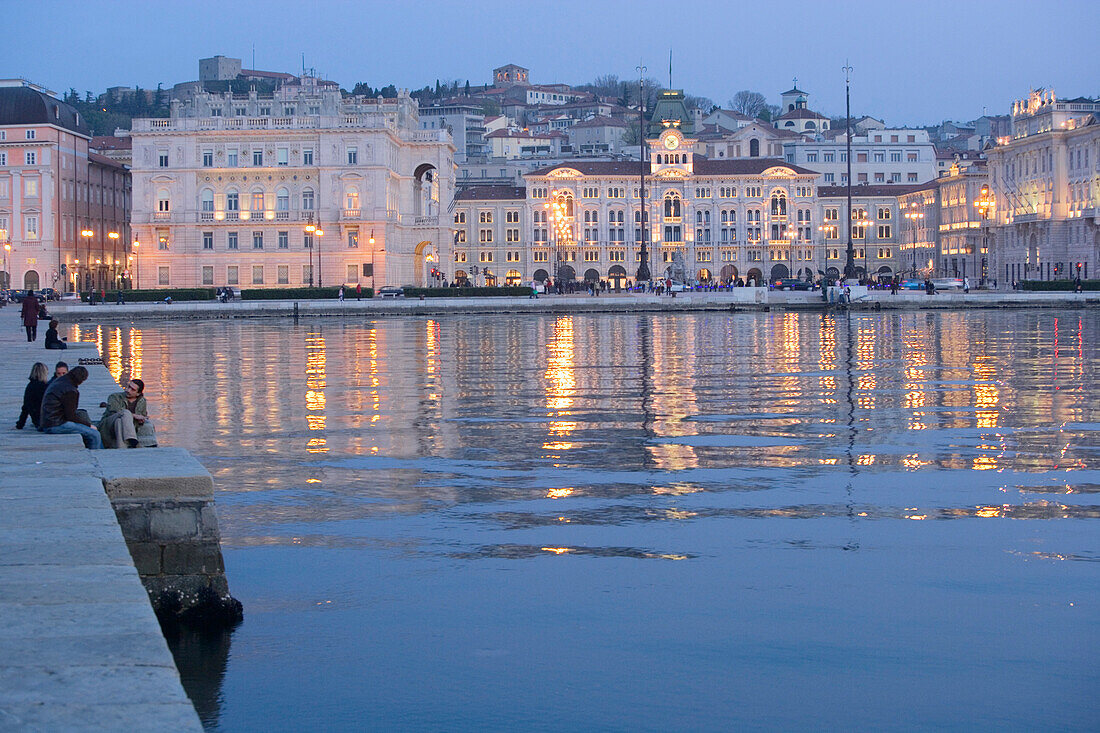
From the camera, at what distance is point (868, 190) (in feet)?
431

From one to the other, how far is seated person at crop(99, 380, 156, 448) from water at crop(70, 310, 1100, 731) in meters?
1.03

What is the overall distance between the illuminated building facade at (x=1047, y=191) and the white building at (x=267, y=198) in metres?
45.0

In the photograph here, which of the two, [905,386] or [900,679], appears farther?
[905,386]

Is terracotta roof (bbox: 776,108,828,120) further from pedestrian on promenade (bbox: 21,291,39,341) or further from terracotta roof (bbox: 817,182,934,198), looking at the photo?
pedestrian on promenade (bbox: 21,291,39,341)

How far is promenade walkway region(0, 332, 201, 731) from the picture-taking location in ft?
17.5

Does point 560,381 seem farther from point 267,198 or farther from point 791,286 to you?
point 791,286

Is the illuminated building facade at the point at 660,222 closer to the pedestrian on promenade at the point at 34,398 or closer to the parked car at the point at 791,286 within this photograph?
the parked car at the point at 791,286

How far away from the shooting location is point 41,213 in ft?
292

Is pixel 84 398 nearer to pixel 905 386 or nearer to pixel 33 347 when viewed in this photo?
pixel 905 386

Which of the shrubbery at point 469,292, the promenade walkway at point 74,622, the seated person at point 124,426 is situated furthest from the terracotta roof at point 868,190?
the promenade walkway at point 74,622

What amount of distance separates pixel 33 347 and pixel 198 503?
26.6 metres

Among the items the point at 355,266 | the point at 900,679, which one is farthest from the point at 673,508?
the point at 355,266

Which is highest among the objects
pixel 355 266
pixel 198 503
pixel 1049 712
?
pixel 355 266

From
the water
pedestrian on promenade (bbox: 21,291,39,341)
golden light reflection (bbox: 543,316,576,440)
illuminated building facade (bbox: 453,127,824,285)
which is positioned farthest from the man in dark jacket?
illuminated building facade (bbox: 453,127,824,285)
